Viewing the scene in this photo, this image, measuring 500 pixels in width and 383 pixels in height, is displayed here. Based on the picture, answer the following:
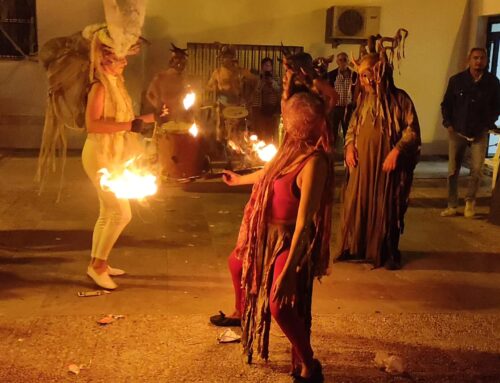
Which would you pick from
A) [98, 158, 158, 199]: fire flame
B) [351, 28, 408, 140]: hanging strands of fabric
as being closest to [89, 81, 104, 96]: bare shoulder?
[98, 158, 158, 199]: fire flame

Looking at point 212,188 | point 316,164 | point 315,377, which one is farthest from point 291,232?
point 212,188

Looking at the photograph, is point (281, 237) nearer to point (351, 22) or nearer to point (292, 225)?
point (292, 225)

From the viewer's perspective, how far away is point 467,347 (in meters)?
4.84

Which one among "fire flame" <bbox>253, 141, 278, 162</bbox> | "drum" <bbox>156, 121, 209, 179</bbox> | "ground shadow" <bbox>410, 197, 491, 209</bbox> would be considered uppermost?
"fire flame" <bbox>253, 141, 278, 162</bbox>

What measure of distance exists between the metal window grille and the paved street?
15.6 ft

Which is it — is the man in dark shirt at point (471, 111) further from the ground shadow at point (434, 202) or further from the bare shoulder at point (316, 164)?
the bare shoulder at point (316, 164)

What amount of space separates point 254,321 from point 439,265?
312cm

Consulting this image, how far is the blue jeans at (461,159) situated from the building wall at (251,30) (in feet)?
15.0

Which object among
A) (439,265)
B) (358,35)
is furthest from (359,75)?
(358,35)

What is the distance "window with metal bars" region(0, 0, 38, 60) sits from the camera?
12.7 metres

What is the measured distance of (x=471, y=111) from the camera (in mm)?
8461

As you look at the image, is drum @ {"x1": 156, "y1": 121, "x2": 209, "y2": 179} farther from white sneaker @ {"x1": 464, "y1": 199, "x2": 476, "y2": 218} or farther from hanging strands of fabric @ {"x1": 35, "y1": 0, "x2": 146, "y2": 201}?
white sneaker @ {"x1": 464, "y1": 199, "x2": 476, "y2": 218}

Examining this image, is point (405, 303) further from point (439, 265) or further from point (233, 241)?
point (233, 241)

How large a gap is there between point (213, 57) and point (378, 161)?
23.0 ft
